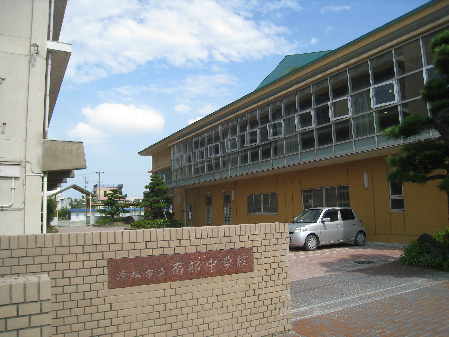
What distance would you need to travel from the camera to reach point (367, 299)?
6.97 m

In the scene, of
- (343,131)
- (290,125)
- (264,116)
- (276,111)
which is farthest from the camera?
(264,116)

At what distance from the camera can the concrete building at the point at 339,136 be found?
45.0 ft

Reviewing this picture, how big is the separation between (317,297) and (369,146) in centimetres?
896

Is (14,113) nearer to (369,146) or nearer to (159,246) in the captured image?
(159,246)

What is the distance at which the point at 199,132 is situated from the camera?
2872 cm

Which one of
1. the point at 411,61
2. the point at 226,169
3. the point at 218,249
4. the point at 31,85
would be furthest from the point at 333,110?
the point at 218,249

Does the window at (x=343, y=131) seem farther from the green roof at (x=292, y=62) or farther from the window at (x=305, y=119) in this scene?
the green roof at (x=292, y=62)

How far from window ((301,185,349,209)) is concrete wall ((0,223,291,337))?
13024 millimetres

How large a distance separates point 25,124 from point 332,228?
37.1 feet

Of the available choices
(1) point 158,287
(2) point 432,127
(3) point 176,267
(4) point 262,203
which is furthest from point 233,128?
(1) point 158,287

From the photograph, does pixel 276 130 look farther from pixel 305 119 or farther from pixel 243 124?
pixel 243 124

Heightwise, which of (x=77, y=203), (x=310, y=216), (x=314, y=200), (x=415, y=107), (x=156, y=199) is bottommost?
(x=310, y=216)

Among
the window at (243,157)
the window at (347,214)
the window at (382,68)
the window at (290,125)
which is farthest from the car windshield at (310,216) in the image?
the window at (243,157)

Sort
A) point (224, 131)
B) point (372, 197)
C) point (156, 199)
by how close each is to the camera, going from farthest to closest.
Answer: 1. point (156, 199)
2. point (224, 131)
3. point (372, 197)
